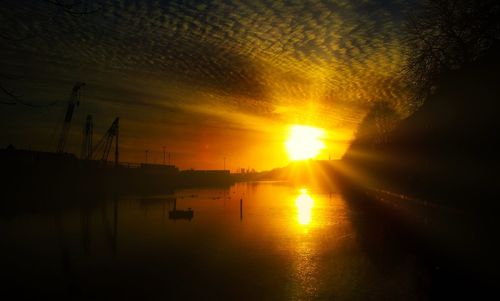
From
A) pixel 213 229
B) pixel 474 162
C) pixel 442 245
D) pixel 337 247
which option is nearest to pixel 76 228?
pixel 213 229

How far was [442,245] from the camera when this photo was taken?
31203 millimetres

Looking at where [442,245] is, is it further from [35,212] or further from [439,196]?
[35,212]

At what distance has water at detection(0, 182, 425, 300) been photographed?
21688mm

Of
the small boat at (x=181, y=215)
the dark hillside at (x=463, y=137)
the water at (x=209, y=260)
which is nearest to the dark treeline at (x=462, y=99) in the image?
the dark hillside at (x=463, y=137)

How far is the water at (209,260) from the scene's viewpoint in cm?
2169

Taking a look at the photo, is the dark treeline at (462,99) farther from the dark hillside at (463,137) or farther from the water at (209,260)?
the water at (209,260)

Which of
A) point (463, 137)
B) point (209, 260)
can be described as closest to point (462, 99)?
point (463, 137)

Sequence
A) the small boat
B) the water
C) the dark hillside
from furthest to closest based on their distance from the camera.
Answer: the small boat < the dark hillside < the water

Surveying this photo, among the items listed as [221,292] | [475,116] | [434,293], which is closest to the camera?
[434,293]

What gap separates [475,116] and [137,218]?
45.1m

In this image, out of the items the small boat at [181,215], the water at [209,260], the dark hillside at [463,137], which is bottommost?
the water at [209,260]

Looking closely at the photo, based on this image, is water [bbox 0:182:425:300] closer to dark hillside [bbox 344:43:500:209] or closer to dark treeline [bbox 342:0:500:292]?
dark treeline [bbox 342:0:500:292]

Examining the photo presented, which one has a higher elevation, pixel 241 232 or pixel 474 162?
pixel 474 162

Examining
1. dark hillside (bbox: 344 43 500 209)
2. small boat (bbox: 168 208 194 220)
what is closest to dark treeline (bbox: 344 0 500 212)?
dark hillside (bbox: 344 43 500 209)
